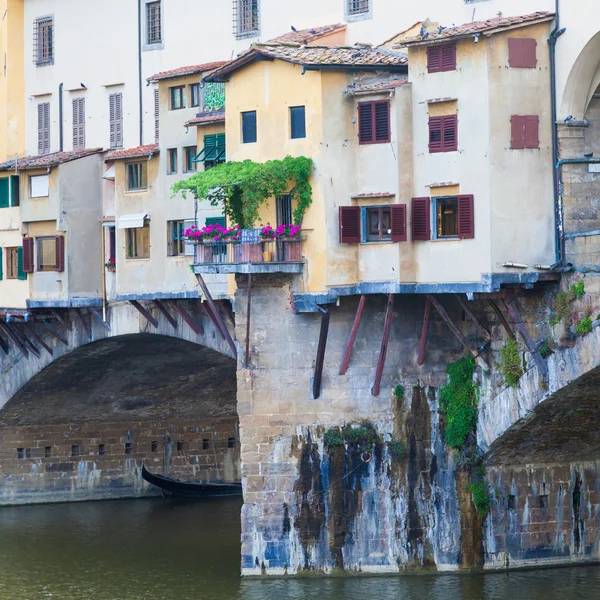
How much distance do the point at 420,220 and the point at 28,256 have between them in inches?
659

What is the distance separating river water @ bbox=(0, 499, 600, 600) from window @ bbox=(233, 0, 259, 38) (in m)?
14.2

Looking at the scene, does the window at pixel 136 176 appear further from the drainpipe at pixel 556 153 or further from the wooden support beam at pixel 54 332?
the drainpipe at pixel 556 153

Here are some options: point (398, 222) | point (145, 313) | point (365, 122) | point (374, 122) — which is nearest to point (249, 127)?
point (365, 122)

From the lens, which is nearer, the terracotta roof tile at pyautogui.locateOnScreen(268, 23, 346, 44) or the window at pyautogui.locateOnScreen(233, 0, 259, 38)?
the terracotta roof tile at pyautogui.locateOnScreen(268, 23, 346, 44)

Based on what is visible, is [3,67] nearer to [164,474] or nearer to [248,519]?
[164,474]

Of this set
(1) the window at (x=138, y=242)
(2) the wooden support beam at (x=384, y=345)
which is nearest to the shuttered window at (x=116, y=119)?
(1) the window at (x=138, y=242)

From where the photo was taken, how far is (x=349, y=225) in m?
45.2

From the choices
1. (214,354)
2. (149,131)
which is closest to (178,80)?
(149,131)

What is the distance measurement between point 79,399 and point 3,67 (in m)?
11.1

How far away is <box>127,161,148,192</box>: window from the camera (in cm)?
5384

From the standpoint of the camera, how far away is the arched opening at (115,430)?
61.9m

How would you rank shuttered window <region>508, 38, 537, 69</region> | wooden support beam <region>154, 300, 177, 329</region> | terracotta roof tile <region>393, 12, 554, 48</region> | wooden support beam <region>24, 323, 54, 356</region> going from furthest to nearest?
wooden support beam <region>24, 323, 54, 356</region>, wooden support beam <region>154, 300, 177, 329</region>, shuttered window <region>508, 38, 537, 69</region>, terracotta roof tile <region>393, 12, 554, 48</region>

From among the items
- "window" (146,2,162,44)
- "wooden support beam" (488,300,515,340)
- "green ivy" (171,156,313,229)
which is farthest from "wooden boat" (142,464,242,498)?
"wooden support beam" (488,300,515,340)

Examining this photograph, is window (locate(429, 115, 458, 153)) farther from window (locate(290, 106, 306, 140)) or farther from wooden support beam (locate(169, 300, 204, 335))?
wooden support beam (locate(169, 300, 204, 335))
